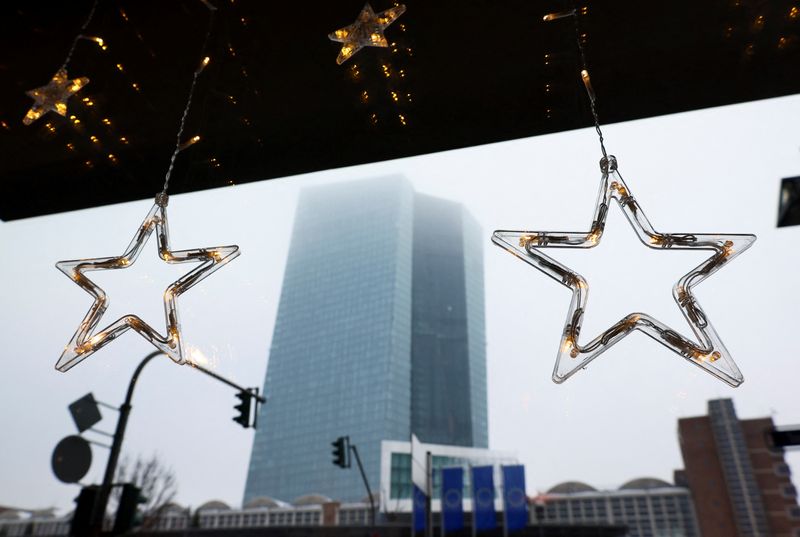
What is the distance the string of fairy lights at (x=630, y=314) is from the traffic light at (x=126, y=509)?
18.5 ft

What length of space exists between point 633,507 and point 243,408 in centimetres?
8553

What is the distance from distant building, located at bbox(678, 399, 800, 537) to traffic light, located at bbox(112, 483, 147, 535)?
5976 cm

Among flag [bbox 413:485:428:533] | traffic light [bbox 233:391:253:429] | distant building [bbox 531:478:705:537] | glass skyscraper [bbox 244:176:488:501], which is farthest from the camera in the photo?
glass skyscraper [bbox 244:176:488:501]

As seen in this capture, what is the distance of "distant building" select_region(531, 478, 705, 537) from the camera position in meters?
71.8

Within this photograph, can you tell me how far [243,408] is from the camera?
378 inches

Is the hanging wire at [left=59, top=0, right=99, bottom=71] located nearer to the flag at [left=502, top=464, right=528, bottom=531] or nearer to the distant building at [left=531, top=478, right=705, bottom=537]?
the flag at [left=502, top=464, right=528, bottom=531]

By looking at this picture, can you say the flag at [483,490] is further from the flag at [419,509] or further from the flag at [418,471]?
the flag at [419,509]

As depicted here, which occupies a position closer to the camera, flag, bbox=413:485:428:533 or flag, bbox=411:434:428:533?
flag, bbox=411:434:428:533

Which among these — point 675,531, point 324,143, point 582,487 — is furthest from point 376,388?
point 324,143

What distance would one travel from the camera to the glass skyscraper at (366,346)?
104m

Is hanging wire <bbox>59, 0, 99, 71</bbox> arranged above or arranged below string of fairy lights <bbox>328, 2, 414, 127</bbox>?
above

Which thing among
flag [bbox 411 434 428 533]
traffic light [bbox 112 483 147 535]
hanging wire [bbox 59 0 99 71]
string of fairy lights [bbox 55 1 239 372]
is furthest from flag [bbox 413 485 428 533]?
hanging wire [bbox 59 0 99 71]

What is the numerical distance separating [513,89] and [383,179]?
438 ft

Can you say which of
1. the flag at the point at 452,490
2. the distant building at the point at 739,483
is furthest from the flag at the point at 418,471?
the distant building at the point at 739,483
